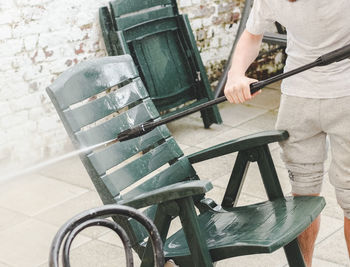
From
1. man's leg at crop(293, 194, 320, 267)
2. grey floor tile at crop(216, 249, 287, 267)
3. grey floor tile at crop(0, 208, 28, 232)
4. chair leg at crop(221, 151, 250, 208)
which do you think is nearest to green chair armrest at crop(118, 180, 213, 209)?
chair leg at crop(221, 151, 250, 208)

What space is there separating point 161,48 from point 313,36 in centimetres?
280

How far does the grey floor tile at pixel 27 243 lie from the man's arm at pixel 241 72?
1568mm

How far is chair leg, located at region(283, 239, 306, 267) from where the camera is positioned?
2.64 meters

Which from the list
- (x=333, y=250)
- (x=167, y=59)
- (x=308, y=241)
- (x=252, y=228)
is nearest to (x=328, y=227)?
(x=333, y=250)

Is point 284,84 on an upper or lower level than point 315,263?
Answer: upper

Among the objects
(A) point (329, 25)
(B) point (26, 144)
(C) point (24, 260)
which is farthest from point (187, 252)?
(B) point (26, 144)

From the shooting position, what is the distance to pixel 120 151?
109 inches

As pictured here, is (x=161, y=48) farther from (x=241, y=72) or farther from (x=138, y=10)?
(x=241, y=72)

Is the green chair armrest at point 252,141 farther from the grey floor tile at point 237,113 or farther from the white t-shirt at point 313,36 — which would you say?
the grey floor tile at point 237,113

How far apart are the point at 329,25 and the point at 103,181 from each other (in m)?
1.00

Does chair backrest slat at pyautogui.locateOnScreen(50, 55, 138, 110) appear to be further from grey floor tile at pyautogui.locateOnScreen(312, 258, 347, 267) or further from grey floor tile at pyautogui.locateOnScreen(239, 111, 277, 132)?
grey floor tile at pyautogui.locateOnScreen(239, 111, 277, 132)

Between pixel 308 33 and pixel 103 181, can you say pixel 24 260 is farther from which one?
pixel 308 33

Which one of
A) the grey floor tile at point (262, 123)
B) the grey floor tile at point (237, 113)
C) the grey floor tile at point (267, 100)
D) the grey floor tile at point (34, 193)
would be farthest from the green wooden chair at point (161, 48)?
the grey floor tile at point (34, 193)

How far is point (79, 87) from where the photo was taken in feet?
8.84
